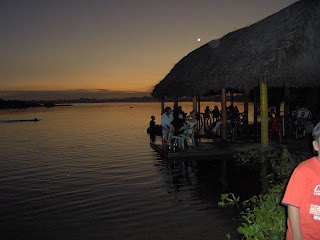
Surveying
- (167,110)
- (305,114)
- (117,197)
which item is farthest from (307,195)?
(305,114)

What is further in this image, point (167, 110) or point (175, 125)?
point (167, 110)

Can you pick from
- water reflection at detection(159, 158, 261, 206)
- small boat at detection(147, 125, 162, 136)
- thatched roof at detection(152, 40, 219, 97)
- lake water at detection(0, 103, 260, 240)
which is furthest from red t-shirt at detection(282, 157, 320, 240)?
small boat at detection(147, 125, 162, 136)

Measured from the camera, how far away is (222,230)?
17.8 ft

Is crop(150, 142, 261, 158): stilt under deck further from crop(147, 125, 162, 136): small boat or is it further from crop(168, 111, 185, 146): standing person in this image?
crop(147, 125, 162, 136): small boat

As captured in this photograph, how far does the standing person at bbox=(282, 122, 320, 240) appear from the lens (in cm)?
225

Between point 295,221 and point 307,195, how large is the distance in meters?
0.19

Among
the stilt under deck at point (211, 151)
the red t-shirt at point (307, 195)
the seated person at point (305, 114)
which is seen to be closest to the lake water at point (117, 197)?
the stilt under deck at point (211, 151)

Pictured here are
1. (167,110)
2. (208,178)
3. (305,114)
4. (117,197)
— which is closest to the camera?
(117,197)

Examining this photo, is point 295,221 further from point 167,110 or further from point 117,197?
point 167,110

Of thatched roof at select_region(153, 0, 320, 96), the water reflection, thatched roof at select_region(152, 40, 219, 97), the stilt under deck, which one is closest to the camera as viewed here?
the water reflection

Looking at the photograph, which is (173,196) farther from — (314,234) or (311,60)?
(311,60)

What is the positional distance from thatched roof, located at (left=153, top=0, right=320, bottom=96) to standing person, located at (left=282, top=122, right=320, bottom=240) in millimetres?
8101

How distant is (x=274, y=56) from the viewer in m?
10.0

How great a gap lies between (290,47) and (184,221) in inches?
256
